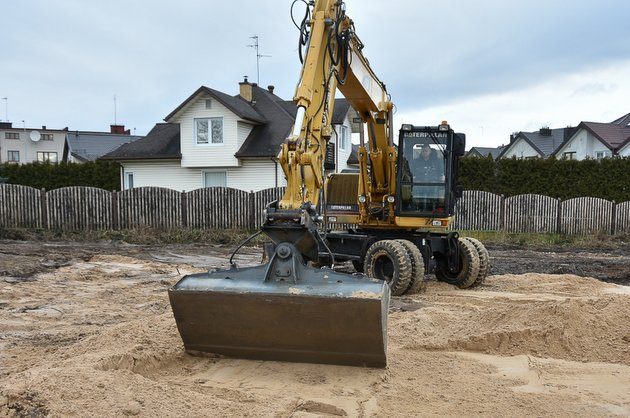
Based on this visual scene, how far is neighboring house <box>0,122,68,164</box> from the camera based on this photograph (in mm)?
61969

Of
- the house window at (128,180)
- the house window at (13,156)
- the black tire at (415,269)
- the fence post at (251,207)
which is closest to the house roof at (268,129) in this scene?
the fence post at (251,207)

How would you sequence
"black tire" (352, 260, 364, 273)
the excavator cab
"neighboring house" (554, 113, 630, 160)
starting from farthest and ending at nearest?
"neighboring house" (554, 113, 630, 160)
"black tire" (352, 260, 364, 273)
the excavator cab

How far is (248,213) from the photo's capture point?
21016 mm

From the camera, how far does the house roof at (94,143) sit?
172 ft

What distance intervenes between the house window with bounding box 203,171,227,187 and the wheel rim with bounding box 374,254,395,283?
17.6 metres

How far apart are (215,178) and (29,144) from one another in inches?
1813

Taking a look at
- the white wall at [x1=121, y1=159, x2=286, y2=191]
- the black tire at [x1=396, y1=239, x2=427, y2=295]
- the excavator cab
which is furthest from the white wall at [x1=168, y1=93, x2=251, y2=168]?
the black tire at [x1=396, y1=239, x2=427, y2=295]

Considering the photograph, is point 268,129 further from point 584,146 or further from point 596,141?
point 584,146

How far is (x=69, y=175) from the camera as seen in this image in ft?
95.8

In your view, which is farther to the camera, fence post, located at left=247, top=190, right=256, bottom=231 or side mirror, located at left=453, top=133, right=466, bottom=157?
fence post, located at left=247, top=190, right=256, bottom=231

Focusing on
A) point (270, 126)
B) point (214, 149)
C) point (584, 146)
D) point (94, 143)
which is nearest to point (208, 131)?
point (214, 149)

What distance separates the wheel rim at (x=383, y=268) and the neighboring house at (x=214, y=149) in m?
15.6

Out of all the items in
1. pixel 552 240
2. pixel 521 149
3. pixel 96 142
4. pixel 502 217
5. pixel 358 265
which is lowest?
pixel 552 240

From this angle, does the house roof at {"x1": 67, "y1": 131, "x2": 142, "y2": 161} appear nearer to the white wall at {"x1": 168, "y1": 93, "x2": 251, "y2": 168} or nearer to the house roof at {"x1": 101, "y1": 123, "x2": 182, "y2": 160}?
the house roof at {"x1": 101, "y1": 123, "x2": 182, "y2": 160}
